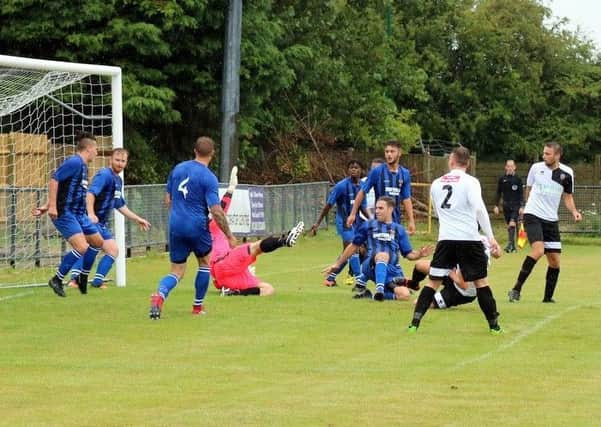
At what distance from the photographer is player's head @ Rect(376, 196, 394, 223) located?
55.7 ft

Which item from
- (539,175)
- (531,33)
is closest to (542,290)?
(539,175)

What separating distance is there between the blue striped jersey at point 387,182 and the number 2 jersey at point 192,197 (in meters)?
4.32

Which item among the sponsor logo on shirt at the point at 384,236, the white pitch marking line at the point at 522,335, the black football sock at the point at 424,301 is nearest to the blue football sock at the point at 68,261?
the sponsor logo on shirt at the point at 384,236

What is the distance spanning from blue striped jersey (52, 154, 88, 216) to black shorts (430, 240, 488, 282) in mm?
5562

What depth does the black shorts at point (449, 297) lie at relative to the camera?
16.0 meters

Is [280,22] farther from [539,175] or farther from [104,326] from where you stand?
[104,326]

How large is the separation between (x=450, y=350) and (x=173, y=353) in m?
2.56

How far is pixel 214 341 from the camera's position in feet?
43.5

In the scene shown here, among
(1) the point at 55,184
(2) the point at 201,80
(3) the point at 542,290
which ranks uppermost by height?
(2) the point at 201,80

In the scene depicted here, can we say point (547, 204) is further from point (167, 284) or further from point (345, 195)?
point (167, 284)

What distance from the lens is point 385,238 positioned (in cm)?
1700

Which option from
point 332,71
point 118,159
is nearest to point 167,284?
point 118,159

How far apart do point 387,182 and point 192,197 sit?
458 centimetres

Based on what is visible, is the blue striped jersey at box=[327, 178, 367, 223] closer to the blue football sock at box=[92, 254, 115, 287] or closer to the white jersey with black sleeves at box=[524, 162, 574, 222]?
the white jersey with black sleeves at box=[524, 162, 574, 222]
